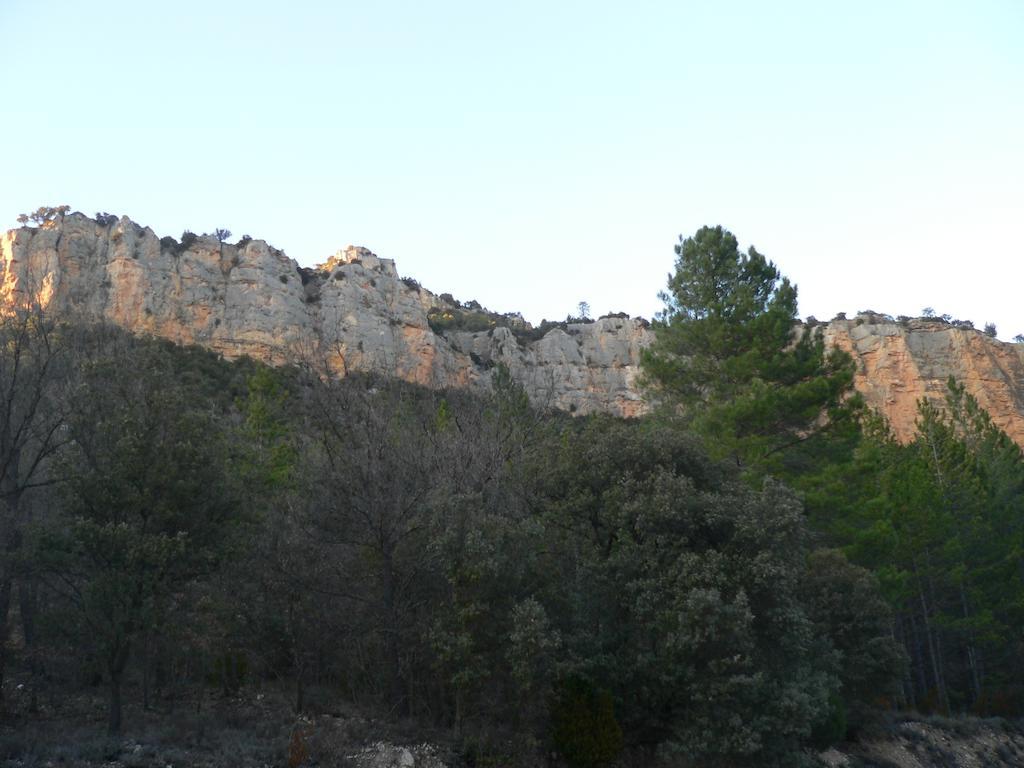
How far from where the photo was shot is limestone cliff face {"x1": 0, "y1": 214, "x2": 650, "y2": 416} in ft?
201

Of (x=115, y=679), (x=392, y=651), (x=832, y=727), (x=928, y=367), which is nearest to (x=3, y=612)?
(x=115, y=679)

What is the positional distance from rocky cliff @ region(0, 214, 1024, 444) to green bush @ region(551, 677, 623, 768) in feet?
137

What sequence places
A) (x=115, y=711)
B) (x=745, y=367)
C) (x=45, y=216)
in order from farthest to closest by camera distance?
(x=45, y=216), (x=745, y=367), (x=115, y=711)

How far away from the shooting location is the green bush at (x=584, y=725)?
1354cm

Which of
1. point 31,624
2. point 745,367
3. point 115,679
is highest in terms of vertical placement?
point 745,367

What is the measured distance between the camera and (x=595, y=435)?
16.9 m

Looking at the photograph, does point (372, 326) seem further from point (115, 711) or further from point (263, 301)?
point (115, 711)

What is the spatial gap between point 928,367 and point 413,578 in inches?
2718

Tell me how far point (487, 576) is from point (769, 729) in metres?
5.08

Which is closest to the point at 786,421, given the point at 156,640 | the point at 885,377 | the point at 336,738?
the point at 336,738

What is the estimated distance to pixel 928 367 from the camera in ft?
240

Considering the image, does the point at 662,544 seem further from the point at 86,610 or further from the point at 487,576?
the point at 86,610

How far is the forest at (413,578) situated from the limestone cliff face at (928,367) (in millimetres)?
56786

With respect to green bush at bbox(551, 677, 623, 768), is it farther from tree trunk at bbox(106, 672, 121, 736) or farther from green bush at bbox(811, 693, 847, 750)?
tree trunk at bbox(106, 672, 121, 736)
